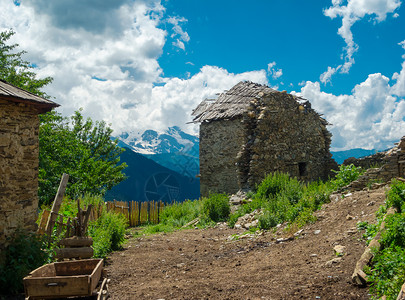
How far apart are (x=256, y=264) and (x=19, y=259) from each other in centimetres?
423

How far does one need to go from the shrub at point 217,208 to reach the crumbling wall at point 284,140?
80.5 inches

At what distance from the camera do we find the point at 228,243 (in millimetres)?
8492

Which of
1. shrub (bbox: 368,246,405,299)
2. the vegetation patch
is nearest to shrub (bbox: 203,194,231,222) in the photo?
the vegetation patch

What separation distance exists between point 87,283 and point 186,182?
3501 centimetres

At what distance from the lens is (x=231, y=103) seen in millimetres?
16250

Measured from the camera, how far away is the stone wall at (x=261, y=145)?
46.2ft

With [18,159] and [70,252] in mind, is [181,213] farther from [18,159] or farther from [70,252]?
[18,159]

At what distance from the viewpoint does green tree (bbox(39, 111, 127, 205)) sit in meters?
17.8

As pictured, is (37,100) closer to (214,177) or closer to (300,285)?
(300,285)

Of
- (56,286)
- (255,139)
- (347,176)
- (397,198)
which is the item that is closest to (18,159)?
(56,286)

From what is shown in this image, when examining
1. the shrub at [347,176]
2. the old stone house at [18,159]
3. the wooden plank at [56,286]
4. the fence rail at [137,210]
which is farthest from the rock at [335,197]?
the fence rail at [137,210]

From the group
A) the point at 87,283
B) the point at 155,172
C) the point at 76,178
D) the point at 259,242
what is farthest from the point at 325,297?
the point at 155,172

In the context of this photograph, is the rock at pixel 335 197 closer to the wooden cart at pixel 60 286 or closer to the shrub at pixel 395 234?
the shrub at pixel 395 234

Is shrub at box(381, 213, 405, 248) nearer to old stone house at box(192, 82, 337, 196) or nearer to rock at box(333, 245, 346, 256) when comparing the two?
rock at box(333, 245, 346, 256)
